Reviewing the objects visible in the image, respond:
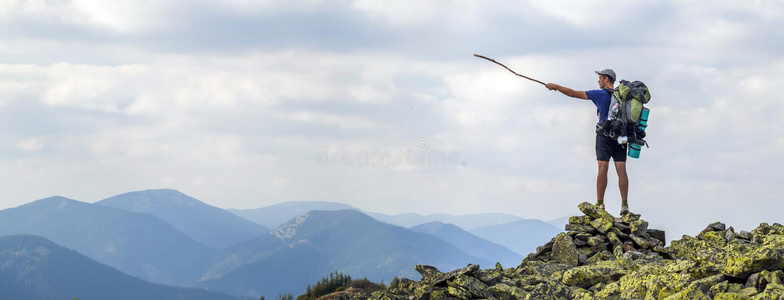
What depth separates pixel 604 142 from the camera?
18.8 m

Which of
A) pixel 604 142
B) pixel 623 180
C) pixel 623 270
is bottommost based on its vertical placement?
pixel 623 270

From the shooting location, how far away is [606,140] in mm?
18781

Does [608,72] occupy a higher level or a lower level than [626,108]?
higher

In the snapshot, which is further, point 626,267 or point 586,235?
point 586,235

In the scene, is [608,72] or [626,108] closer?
[626,108]

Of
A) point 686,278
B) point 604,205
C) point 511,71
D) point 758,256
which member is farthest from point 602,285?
point 511,71

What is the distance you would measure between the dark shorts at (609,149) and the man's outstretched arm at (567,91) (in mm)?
1254

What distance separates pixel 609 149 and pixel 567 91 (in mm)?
1984

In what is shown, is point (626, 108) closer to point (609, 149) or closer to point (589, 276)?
point (609, 149)

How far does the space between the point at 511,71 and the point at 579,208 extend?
4213 mm

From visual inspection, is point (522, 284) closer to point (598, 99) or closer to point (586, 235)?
point (586, 235)

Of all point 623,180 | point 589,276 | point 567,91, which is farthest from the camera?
point 623,180

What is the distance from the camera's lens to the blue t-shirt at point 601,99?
1856 centimetres

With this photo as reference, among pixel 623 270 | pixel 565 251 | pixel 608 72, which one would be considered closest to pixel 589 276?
pixel 623 270
